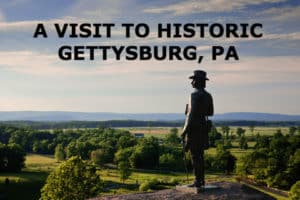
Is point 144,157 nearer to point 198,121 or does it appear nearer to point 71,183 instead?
point 71,183

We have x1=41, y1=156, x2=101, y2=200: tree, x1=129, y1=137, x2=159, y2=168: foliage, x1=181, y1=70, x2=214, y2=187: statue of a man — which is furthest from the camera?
x1=129, y1=137, x2=159, y2=168: foliage

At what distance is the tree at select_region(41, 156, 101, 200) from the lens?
56.4 metres

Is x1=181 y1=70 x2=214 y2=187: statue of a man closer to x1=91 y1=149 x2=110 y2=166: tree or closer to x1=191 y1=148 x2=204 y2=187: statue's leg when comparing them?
x1=191 y1=148 x2=204 y2=187: statue's leg

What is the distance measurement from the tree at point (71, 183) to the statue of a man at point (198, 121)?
33.3 meters

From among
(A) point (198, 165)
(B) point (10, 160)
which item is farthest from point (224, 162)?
(A) point (198, 165)

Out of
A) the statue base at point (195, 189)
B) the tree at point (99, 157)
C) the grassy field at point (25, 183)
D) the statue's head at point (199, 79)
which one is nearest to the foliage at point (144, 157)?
the tree at point (99, 157)

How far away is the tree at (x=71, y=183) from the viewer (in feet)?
185

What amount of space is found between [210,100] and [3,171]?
306 ft

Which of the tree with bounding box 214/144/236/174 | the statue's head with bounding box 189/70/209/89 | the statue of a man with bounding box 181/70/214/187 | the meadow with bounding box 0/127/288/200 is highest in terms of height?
the statue's head with bounding box 189/70/209/89

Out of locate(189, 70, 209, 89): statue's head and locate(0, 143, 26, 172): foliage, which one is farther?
locate(0, 143, 26, 172): foliage

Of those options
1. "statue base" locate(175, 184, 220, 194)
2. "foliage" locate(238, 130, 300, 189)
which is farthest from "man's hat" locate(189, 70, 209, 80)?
"foliage" locate(238, 130, 300, 189)

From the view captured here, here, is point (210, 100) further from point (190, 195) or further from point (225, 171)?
point (225, 171)

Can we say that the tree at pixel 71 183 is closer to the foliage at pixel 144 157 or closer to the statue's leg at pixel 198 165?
the statue's leg at pixel 198 165

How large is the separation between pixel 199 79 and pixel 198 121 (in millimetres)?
2021
